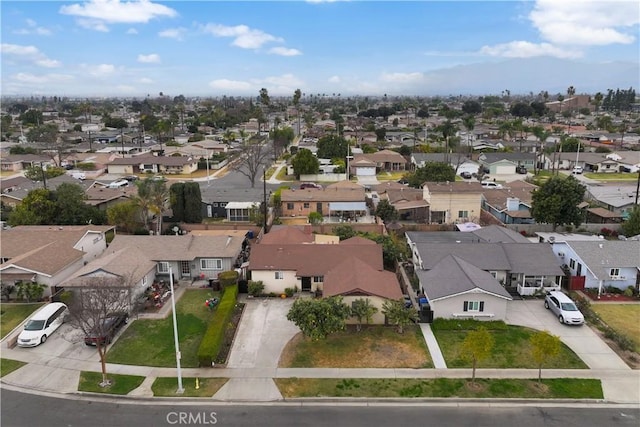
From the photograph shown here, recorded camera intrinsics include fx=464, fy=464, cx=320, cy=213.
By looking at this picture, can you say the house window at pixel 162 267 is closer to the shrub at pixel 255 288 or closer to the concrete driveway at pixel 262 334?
the shrub at pixel 255 288

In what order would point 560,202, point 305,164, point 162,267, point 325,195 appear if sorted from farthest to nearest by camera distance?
point 305,164, point 325,195, point 560,202, point 162,267

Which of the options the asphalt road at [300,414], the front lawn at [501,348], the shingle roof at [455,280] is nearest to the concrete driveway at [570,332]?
the front lawn at [501,348]

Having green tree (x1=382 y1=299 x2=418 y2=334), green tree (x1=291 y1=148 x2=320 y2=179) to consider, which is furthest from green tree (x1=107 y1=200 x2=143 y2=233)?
green tree (x1=291 y1=148 x2=320 y2=179)

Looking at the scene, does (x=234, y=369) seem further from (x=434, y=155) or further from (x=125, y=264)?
(x=434, y=155)

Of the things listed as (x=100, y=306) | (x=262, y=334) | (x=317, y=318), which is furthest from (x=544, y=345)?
(x=100, y=306)

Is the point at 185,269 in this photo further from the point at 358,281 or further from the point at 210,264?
the point at 358,281

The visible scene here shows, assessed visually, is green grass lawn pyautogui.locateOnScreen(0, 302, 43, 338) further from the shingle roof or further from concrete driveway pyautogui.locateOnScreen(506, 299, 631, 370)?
concrete driveway pyautogui.locateOnScreen(506, 299, 631, 370)

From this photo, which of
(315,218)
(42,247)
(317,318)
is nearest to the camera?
(317,318)
